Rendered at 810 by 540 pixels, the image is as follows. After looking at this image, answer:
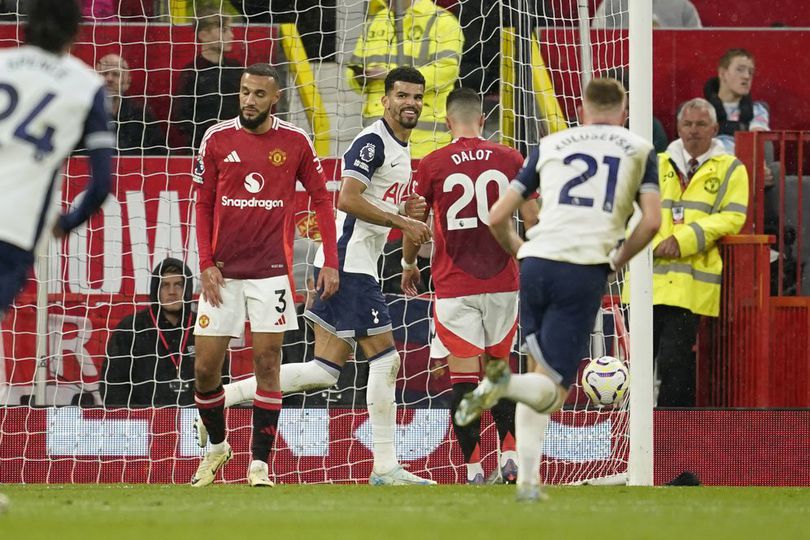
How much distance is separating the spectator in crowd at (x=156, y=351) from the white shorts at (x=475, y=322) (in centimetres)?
210

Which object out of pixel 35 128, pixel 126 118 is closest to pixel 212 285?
pixel 35 128

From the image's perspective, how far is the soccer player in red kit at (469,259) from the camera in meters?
8.08

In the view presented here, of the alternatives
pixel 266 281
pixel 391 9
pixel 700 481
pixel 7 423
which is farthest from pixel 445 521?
pixel 391 9

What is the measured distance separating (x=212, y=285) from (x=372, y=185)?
1.15 metres

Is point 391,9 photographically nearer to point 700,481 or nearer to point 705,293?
point 705,293

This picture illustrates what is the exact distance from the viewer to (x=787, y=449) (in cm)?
909

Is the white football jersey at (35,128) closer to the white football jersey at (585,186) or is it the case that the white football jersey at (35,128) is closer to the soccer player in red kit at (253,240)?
the white football jersey at (585,186)

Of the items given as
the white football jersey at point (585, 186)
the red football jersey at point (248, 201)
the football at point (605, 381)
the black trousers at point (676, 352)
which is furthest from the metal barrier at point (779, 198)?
the white football jersey at point (585, 186)

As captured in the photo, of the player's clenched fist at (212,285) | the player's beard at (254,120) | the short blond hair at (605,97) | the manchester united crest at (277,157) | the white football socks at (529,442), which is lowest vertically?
the white football socks at (529,442)

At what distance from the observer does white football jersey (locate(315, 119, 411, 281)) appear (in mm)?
8133

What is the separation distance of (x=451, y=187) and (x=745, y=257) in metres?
2.29

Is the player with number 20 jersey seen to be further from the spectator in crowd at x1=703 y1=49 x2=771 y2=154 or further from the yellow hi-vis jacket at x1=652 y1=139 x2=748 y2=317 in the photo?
the spectator in crowd at x1=703 y1=49 x2=771 y2=154

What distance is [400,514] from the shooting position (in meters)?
5.66

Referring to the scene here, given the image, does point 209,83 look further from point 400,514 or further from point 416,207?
point 400,514
